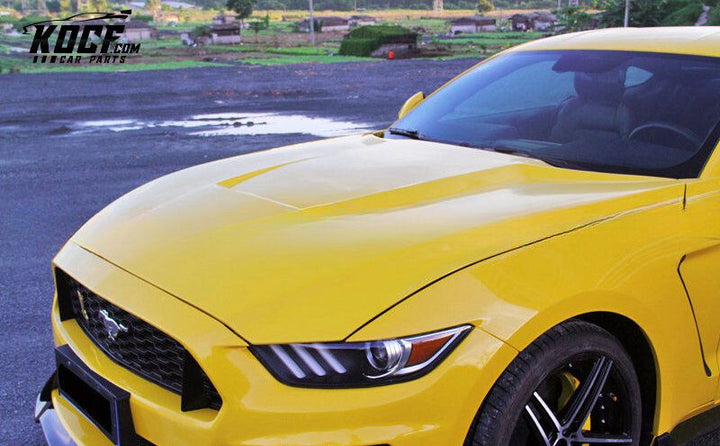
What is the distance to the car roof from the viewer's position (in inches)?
135

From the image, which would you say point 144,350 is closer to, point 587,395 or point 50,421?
point 50,421

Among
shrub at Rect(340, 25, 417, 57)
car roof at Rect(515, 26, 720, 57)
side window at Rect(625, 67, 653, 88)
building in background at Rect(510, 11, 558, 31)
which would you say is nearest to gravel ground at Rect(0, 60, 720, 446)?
side window at Rect(625, 67, 653, 88)

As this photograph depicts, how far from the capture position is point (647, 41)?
3.62m

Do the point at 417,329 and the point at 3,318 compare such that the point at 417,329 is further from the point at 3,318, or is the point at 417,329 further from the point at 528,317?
the point at 3,318

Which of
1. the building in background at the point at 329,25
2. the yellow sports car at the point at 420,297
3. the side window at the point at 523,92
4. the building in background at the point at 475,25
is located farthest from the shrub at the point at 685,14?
the yellow sports car at the point at 420,297

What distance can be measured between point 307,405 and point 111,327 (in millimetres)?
775

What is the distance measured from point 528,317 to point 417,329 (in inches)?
12.6

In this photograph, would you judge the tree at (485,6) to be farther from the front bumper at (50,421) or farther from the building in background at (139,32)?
the front bumper at (50,421)

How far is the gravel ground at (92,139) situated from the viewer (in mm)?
4414

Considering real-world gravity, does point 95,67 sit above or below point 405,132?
below

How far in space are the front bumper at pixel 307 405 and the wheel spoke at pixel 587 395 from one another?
423 mm

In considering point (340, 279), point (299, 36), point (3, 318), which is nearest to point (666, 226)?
point (340, 279)

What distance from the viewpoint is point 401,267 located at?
7.13ft

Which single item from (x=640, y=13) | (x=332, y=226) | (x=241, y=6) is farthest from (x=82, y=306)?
(x=241, y=6)
